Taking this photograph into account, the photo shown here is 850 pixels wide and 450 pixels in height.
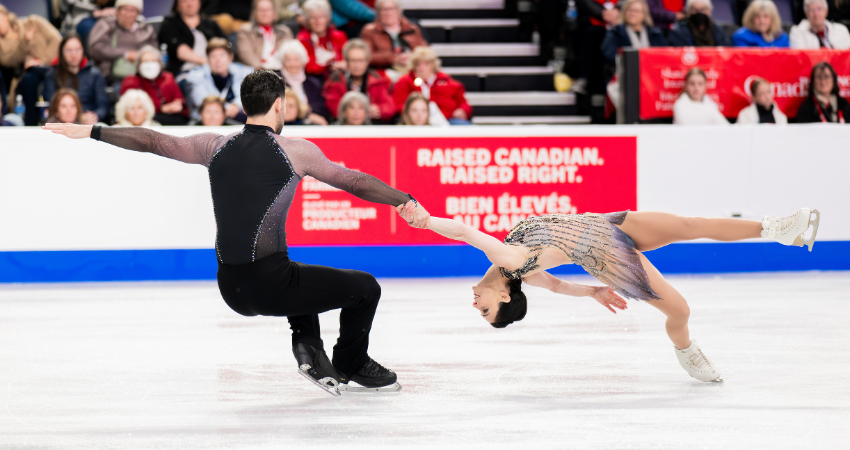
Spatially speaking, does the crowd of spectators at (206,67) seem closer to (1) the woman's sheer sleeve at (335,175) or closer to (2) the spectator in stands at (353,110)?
(2) the spectator in stands at (353,110)

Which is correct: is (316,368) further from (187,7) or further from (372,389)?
(187,7)

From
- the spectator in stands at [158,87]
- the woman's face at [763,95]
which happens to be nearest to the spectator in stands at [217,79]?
the spectator in stands at [158,87]

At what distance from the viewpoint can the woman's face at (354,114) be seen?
7.07 meters

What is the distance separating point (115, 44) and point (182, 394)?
5.38m

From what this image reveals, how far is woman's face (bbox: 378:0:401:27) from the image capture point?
834 cm

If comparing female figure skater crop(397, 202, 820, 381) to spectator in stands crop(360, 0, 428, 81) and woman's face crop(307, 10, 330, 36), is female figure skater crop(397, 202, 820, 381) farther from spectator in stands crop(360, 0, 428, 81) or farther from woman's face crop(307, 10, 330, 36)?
woman's face crop(307, 10, 330, 36)

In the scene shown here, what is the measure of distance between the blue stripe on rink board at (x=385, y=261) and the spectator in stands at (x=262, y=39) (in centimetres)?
207

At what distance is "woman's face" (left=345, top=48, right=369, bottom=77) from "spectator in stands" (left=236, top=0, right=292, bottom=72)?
0.64m

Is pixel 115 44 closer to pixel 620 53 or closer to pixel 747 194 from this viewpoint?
pixel 620 53

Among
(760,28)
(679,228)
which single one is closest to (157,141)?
(679,228)

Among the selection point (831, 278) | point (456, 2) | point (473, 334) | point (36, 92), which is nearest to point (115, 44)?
point (36, 92)

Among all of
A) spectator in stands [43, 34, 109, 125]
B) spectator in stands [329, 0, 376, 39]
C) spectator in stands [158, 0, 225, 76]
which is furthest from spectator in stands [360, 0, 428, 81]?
spectator in stands [43, 34, 109, 125]

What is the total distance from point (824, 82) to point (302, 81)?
4.36 metres

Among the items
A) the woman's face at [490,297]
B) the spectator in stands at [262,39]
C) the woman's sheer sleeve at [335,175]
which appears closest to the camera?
the woman's sheer sleeve at [335,175]
